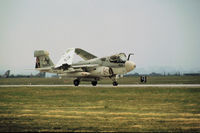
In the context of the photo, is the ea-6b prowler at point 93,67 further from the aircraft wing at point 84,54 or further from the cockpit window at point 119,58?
the aircraft wing at point 84,54

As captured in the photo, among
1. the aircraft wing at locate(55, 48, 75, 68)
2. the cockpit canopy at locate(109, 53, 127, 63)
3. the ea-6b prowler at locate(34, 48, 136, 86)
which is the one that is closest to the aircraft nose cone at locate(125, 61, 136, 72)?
the ea-6b prowler at locate(34, 48, 136, 86)

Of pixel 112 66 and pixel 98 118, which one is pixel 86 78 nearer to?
pixel 112 66

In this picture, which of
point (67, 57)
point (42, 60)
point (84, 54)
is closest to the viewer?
point (67, 57)

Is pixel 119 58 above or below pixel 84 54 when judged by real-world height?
below

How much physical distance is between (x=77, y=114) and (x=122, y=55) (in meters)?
28.9

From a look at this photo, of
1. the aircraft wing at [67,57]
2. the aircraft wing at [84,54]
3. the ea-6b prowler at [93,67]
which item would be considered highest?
the aircraft wing at [84,54]

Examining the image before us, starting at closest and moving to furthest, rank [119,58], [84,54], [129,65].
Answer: [129,65], [119,58], [84,54]

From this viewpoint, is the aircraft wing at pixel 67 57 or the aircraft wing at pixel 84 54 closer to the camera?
the aircraft wing at pixel 67 57

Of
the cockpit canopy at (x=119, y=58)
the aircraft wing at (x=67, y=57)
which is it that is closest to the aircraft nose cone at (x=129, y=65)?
the cockpit canopy at (x=119, y=58)

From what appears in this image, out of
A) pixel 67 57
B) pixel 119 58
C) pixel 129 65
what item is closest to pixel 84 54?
pixel 67 57

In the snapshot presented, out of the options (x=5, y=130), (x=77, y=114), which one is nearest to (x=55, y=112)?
(x=77, y=114)

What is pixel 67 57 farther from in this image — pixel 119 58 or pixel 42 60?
pixel 42 60

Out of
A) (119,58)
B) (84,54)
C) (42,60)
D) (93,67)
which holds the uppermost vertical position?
(84,54)

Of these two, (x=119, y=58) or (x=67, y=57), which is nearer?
(x=119, y=58)
